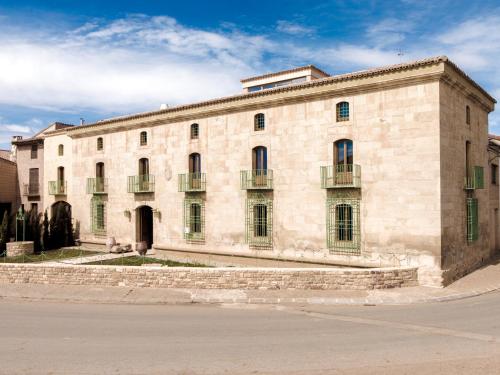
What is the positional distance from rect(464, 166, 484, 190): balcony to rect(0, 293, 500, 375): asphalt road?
24.2ft

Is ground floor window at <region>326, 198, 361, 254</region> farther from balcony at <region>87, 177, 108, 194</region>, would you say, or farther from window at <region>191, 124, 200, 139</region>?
balcony at <region>87, 177, 108, 194</region>

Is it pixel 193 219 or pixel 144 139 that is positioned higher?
pixel 144 139

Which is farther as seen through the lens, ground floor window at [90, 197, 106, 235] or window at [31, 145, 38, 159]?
window at [31, 145, 38, 159]

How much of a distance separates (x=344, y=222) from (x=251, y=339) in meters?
10.4

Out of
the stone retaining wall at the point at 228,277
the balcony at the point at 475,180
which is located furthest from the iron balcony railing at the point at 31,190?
the balcony at the point at 475,180

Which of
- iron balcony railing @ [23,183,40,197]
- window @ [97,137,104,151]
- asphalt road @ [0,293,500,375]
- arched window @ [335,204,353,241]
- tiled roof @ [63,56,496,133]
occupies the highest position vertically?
tiled roof @ [63,56,496,133]

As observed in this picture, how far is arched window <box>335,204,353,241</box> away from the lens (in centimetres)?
1953

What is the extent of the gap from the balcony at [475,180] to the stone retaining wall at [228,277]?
6.13m

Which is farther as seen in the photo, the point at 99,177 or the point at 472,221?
the point at 99,177

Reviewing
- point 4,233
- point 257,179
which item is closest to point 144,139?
point 257,179

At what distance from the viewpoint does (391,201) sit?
18281 millimetres

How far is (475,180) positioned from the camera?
68.4 feet

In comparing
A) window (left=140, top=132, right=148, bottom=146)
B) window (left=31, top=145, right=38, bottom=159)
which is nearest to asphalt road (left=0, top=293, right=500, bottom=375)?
window (left=140, top=132, right=148, bottom=146)

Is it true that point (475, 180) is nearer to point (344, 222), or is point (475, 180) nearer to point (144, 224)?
point (344, 222)
